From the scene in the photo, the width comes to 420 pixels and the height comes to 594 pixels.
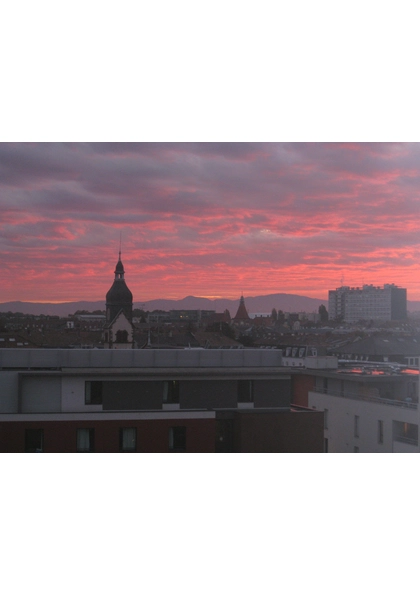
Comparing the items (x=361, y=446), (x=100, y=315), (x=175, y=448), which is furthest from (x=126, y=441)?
(x=100, y=315)

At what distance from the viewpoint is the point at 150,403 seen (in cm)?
830

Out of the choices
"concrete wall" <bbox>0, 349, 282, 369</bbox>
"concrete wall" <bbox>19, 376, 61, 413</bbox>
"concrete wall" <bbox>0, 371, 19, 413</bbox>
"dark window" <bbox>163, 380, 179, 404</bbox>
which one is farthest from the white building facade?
"concrete wall" <bbox>0, 371, 19, 413</bbox>

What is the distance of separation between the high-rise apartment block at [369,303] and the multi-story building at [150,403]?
49.8 feet

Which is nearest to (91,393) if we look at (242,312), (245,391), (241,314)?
(245,391)

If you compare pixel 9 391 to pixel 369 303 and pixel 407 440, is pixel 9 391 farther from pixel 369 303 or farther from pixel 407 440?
pixel 369 303

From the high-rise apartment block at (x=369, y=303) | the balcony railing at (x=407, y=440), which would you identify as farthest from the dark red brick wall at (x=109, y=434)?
the high-rise apartment block at (x=369, y=303)

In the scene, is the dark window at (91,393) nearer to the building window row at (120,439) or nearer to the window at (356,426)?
the building window row at (120,439)

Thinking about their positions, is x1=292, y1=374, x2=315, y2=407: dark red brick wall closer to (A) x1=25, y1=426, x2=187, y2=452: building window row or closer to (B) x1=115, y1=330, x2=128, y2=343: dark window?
(A) x1=25, y1=426, x2=187, y2=452: building window row

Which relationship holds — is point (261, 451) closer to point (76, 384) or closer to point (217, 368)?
point (217, 368)

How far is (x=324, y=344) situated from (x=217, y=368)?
16.8 metres

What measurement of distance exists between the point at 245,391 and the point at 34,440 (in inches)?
109

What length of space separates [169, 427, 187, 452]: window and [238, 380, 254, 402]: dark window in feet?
3.76

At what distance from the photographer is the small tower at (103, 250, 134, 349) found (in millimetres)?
16219

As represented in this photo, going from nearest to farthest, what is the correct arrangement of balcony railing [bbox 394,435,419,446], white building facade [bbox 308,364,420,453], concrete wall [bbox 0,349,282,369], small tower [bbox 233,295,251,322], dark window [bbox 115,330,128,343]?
1. concrete wall [bbox 0,349,282,369]
2. balcony railing [bbox 394,435,419,446]
3. white building facade [bbox 308,364,420,453]
4. small tower [bbox 233,295,251,322]
5. dark window [bbox 115,330,128,343]
